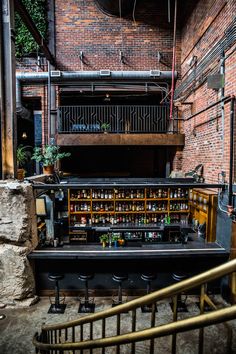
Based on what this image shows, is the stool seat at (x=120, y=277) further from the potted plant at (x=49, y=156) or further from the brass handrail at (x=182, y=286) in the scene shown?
the potted plant at (x=49, y=156)

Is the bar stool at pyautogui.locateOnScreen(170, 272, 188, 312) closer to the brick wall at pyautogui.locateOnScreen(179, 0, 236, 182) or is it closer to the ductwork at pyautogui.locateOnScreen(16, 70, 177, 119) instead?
the brick wall at pyautogui.locateOnScreen(179, 0, 236, 182)

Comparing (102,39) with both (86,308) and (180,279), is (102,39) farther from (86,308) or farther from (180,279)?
(86,308)

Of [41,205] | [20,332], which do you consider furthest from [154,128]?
[20,332]

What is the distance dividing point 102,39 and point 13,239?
24.8 ft

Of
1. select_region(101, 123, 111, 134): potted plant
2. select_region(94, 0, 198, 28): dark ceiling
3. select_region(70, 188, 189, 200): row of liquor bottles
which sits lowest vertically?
select_region(70, 188, 189, 200): row of liquor bottles

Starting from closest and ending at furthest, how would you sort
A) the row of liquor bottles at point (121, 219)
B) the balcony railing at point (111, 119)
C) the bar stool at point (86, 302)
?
the bar stool at point (86, 302) < the row of liquor bottles at point (121, 219) < the balcony railing at point (111, 119)

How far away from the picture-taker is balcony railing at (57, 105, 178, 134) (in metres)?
8.08

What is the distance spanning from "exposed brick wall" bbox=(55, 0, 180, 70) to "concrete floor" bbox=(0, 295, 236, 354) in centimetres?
756

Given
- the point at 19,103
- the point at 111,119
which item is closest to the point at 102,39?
the point at 111,119

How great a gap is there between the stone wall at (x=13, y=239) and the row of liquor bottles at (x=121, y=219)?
2826mm

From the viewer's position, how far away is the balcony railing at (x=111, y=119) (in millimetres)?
8078

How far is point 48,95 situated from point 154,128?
4.00 metres

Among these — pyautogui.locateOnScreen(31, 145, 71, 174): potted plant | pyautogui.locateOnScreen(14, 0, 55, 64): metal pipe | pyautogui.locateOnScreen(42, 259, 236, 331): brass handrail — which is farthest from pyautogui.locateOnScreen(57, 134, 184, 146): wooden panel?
pyautogui.locateOnScreen(42, 259, 236, 331): brass handrail

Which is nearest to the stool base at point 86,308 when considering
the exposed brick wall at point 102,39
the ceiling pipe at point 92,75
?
the ceiling pipe at point 92,75
